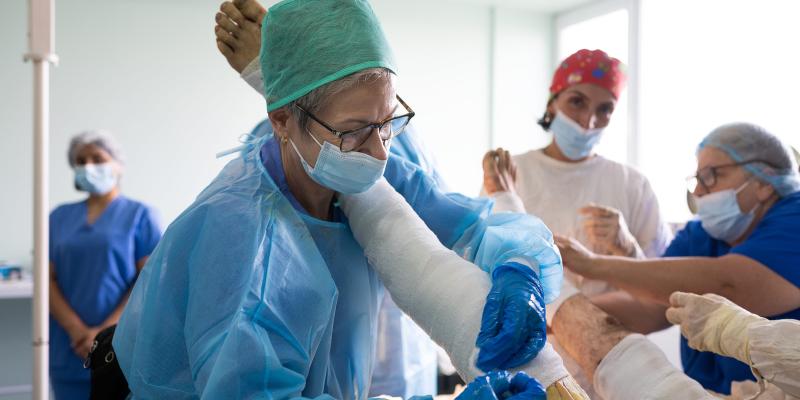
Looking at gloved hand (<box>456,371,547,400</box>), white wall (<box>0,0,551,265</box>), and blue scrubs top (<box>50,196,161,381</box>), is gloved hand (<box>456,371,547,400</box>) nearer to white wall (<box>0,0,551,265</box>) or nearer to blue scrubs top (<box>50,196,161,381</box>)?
blue scrubs top (<box>50,196,161,381</box>)

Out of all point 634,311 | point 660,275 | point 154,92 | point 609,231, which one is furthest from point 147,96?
point 660,275

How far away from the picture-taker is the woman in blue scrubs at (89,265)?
2.52m

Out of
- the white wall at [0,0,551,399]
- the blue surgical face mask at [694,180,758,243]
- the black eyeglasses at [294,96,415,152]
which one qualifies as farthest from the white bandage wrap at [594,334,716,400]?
the white wall at [0,0,551,399]

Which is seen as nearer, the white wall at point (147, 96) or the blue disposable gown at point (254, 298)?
the blue disposable gown at point (254, 298)

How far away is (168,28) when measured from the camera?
13.0 feet

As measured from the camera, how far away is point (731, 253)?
1551 millimetres

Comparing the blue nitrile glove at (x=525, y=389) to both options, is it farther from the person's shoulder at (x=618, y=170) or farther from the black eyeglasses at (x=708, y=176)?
the person's shoulder at (x=618, y=170)

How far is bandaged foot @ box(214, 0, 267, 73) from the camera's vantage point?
4.03ft

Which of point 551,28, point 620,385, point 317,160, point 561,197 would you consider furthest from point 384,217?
point 551,28

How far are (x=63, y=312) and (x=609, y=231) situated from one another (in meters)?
2.16

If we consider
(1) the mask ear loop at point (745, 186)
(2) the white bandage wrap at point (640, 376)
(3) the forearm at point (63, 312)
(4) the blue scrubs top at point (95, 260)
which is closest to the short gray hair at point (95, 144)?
(4) the blue scrubs top at point (95, 260)

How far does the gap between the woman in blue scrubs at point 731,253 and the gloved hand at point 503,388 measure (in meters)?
0.96

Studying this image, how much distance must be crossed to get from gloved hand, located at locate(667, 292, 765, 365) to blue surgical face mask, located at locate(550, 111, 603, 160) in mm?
1001

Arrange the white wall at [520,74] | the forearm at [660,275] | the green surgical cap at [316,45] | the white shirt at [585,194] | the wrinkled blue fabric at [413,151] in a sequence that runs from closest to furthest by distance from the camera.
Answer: the green surgical cap at [316,45]
the wrinkled blue fabric at [413,151]
the forearm at [660,275]
the white shirt at [585,194]
the white wall at [520,74]
